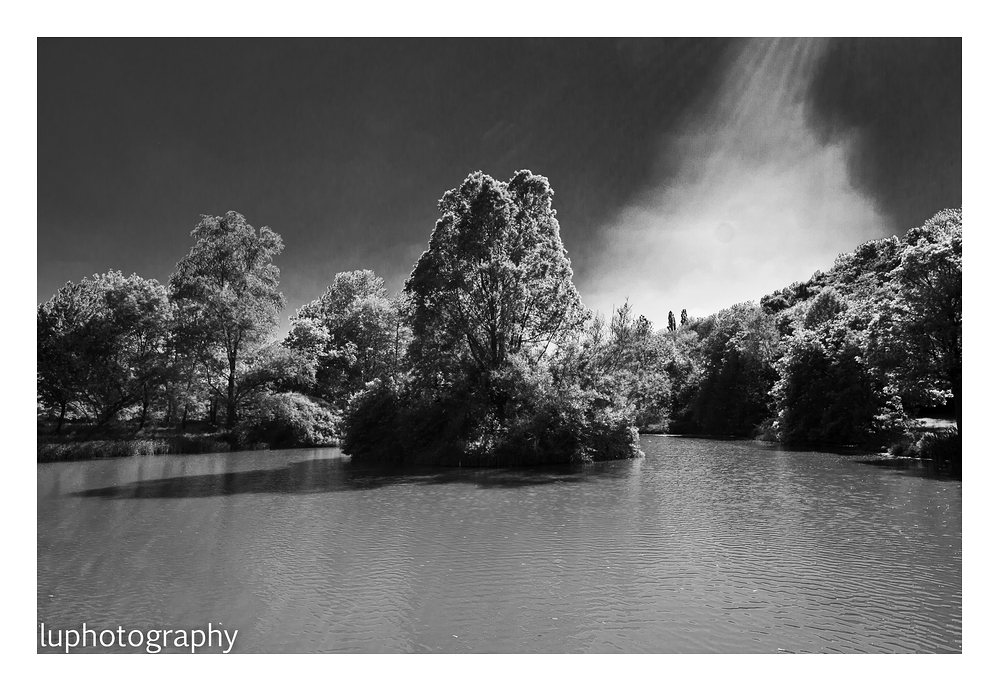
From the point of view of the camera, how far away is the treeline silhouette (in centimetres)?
2108

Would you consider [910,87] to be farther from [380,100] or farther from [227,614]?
[227,614]

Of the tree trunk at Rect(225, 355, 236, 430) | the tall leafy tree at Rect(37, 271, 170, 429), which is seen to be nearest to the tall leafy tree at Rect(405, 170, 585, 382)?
the tree trunk at Rect(225, 355, 236, 430)

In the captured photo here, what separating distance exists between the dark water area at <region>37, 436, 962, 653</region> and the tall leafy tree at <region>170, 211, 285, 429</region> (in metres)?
15.5

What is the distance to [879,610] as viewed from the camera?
6.02 metres

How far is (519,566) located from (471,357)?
16.4 metres

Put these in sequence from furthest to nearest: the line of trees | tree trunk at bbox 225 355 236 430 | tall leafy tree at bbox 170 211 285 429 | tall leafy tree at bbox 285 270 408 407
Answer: tall leafy tree at bbox 285 270 408 407 → tall leafy tree at bbox 170 211 285 429 → tree trunk at bbox 225 355 236 430 → the line of trees

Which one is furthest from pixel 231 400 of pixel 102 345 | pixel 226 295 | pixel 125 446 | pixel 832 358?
pixel 832 358

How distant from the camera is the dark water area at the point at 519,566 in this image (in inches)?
221

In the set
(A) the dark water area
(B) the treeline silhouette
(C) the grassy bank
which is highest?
(B) the treeline silhouette

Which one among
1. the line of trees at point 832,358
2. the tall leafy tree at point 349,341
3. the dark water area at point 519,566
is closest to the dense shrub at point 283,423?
the tall leafy tree at point 349,341

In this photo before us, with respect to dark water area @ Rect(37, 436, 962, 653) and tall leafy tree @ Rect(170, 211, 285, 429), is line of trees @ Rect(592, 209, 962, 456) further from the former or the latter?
tall leafy tree @ Rect(170, 211, 285, 429)

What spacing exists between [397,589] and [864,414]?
26567 mm

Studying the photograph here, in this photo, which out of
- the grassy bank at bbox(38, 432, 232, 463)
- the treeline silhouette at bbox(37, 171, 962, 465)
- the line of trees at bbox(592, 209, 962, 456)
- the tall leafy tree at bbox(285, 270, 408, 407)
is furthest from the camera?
the tall leafy tree at bbox(285, 270, 408, 407)

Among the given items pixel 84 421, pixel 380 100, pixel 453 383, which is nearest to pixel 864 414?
pixel 453 383
